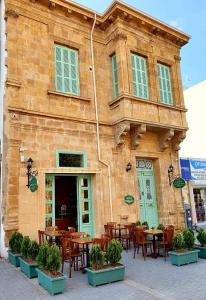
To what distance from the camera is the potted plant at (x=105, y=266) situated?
570 centimetres

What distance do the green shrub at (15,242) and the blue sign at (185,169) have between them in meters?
9.22

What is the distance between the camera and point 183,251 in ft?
23.6

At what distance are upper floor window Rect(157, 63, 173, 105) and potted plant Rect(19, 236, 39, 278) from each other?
836 cm

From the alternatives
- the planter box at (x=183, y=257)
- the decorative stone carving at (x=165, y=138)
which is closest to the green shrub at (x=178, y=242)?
the planter box at (x=183, y=257)

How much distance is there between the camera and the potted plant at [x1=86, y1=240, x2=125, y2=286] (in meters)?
5.70

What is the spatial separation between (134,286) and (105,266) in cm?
72

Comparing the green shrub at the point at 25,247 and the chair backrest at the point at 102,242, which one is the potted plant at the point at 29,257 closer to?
the green shrub at the point at 25,247

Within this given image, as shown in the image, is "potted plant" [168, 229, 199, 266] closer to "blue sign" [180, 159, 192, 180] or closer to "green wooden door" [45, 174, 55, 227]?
"green wooden door" [45, 174, 55, 227]

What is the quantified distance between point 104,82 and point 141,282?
7993 millimetres

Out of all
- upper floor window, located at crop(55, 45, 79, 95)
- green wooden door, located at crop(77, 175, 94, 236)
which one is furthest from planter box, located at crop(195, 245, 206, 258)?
upper floor window, located at crop(55, 45, 79, 95)

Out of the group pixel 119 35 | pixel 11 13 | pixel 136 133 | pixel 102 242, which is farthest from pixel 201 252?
pixel 11 13

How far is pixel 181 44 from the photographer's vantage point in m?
13.7

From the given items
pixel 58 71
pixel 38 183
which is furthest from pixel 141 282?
pixel 58 71

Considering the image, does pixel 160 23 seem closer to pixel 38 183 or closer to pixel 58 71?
pixel 58 71
